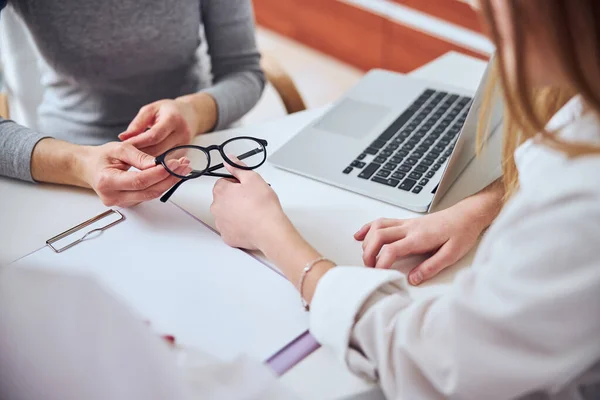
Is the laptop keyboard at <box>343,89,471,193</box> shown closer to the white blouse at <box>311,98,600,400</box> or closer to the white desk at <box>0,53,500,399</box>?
the white desk at <box>0,53,500,399</box>

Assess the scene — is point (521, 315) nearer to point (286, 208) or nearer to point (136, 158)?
point (286, 208)

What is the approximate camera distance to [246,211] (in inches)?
32.6

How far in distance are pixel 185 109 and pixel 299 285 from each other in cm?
46

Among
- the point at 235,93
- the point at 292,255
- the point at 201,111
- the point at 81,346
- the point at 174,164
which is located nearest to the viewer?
the point at 81,346

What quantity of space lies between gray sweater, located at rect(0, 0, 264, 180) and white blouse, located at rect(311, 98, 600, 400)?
684 millimetres

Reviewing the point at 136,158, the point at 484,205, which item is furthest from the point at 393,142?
the point at 136,158

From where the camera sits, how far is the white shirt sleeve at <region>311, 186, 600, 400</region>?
0.53 metres

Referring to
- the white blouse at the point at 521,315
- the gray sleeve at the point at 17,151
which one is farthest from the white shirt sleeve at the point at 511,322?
the gray sleeve at the point at 17,151

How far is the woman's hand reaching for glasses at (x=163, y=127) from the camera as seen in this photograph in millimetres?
997

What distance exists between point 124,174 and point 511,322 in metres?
0.59

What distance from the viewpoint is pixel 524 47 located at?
558mm

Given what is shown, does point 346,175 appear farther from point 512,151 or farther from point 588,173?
point 588,173

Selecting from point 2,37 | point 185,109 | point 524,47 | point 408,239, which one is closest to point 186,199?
point 185,109

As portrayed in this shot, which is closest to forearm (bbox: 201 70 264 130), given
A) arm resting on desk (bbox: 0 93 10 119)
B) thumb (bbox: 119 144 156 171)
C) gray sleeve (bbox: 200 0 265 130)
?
gray sleeve (bbox: 200 0 265 130)
